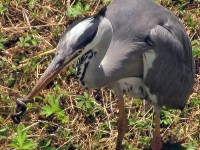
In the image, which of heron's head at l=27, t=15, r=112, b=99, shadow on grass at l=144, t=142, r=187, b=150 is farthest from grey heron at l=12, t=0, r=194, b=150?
shadow on grass at l=144, t=142, r=187, b=150

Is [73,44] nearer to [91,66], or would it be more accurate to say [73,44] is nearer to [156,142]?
[91,66]

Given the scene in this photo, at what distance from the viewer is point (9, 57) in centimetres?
467

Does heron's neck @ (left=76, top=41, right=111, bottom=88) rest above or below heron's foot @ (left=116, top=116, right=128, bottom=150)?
above

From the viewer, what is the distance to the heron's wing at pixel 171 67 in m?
3.67

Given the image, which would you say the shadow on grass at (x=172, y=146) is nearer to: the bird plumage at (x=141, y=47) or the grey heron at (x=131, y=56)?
the grey heron at (x=131, y=56)

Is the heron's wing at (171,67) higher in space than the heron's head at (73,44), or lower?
lower

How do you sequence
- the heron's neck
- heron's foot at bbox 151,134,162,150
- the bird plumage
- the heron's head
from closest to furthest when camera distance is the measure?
the heron's head < the heron's neck < the bird plumage < heron's foot at bbox 151,134,162,150

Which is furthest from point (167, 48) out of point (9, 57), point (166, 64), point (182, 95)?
point (9, 57)

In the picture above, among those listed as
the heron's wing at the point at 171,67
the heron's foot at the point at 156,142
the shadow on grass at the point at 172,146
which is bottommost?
the shadow on grass at the point at 172,146

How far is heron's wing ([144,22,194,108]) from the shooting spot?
3672 millimetres

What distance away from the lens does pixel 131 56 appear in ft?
11.9

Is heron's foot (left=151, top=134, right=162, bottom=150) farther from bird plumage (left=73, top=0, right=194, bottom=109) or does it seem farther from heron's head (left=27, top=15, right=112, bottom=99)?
heron's head (left=27, top=15, right=112, bottom=99)

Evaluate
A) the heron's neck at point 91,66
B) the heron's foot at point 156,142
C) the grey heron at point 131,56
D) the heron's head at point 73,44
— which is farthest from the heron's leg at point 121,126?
the heron's head at point 73,44

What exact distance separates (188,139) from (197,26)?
1.16 metres
